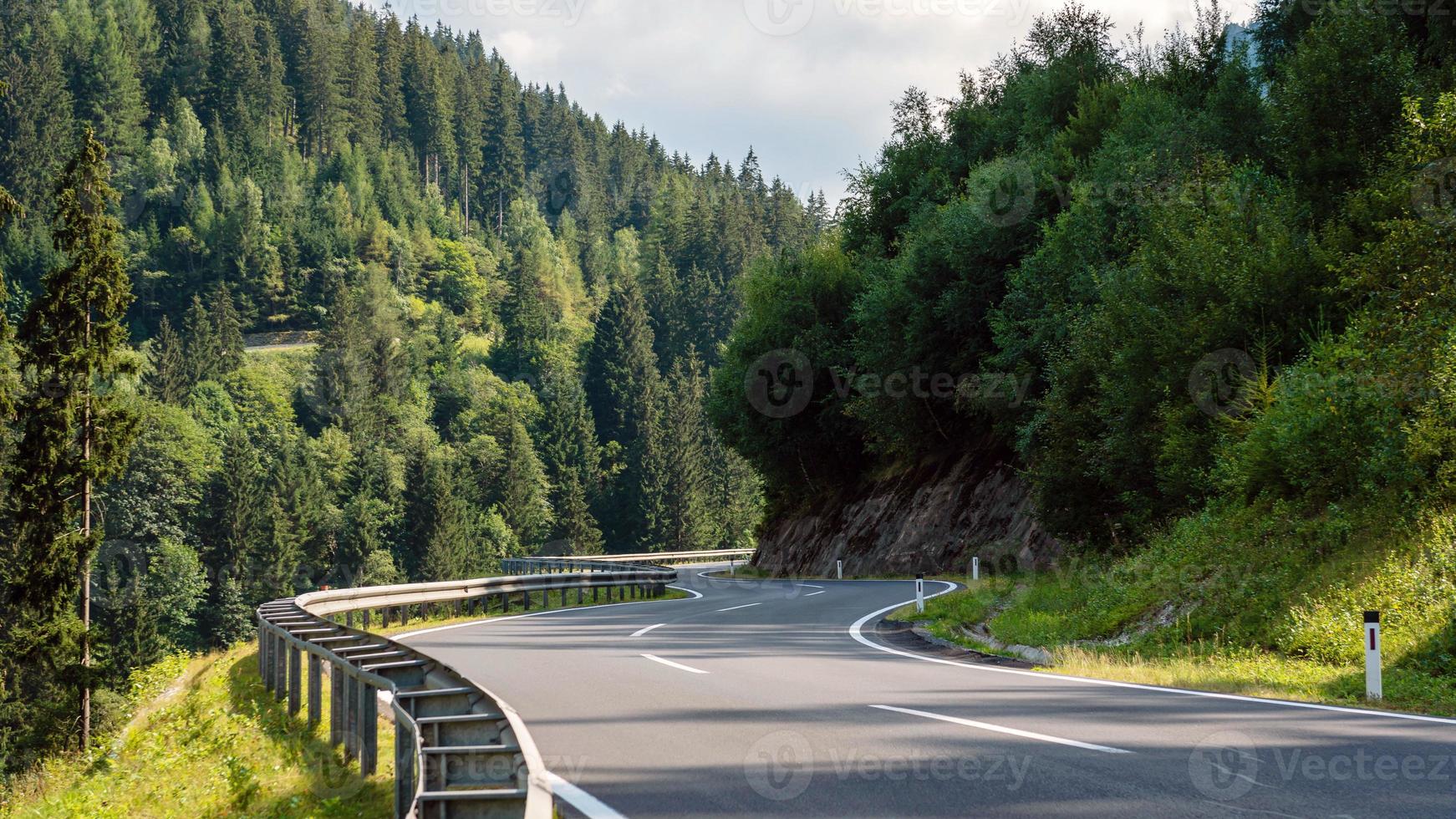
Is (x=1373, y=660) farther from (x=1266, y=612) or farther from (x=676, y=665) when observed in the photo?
(x=676, y=665)

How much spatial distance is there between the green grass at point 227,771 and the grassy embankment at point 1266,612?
748 centimetres

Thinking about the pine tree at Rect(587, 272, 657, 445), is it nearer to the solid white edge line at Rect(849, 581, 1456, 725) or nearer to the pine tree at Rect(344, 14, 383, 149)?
the pine tree at Rect(344, 14, 383, 149)

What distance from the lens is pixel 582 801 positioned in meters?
6.25

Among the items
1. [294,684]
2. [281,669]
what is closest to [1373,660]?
[294,684]

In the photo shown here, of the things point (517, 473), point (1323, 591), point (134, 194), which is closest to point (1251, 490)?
point (1323, 591)

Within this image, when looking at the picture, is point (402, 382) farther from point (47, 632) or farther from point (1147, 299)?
point (1147, 299)

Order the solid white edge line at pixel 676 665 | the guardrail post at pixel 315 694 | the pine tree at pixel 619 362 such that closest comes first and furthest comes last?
1. the guardrail post at pixel 315 694
2. the solid white edge line at pixel 676 665
3. the pine tree at pixel 619 362

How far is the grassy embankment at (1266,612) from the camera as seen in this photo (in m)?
10.8

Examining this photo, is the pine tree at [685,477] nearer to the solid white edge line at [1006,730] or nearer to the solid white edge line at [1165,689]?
the solid white edge line at [1165,689]

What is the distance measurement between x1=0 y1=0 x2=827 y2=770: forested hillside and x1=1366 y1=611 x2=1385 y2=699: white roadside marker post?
25.3 m

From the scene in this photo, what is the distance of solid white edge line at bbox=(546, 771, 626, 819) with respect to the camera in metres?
5.88

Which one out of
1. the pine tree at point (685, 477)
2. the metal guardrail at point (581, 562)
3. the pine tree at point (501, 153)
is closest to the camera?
the metal guardrail at point (581, 562)

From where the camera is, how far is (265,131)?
15788cm

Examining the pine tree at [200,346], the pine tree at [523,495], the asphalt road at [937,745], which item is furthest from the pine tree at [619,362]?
the asphalt road at [937,745]
